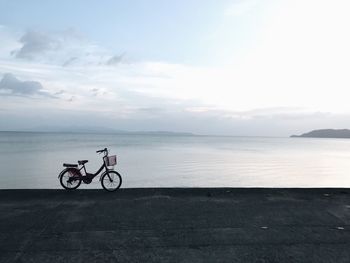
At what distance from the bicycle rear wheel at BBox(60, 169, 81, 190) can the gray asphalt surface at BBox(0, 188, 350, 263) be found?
85cm

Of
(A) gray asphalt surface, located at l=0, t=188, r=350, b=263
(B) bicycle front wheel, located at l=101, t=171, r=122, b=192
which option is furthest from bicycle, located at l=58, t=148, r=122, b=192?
(A) gray asphalt surface, located at l=0, t=188, r=350, b=263

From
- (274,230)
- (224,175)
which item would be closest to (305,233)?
(274,230)

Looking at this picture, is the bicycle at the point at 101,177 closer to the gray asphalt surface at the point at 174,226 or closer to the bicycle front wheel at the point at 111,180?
the bicycle front wheel at the point at 111,180

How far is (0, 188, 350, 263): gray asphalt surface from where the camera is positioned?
17.3 feet

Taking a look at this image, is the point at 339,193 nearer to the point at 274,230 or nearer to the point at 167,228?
the point at 274,230

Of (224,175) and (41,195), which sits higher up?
(41,195)

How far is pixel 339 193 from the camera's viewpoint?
381 inches

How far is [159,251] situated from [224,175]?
78.0 ft

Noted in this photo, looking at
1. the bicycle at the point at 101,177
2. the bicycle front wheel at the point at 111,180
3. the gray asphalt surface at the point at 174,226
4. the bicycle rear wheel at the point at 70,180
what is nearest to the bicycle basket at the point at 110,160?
the bicycle at the point at 101,177

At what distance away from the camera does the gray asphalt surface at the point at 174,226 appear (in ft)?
17.3

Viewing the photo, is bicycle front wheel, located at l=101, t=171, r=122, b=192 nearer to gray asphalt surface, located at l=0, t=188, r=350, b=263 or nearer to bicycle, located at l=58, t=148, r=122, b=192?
bicycle, located at l=58, t=148, r=122, b=192

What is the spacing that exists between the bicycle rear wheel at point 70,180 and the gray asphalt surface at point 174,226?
0.85 metres

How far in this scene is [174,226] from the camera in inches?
257

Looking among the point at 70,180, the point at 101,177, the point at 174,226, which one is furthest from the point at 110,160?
the point at 174,226
